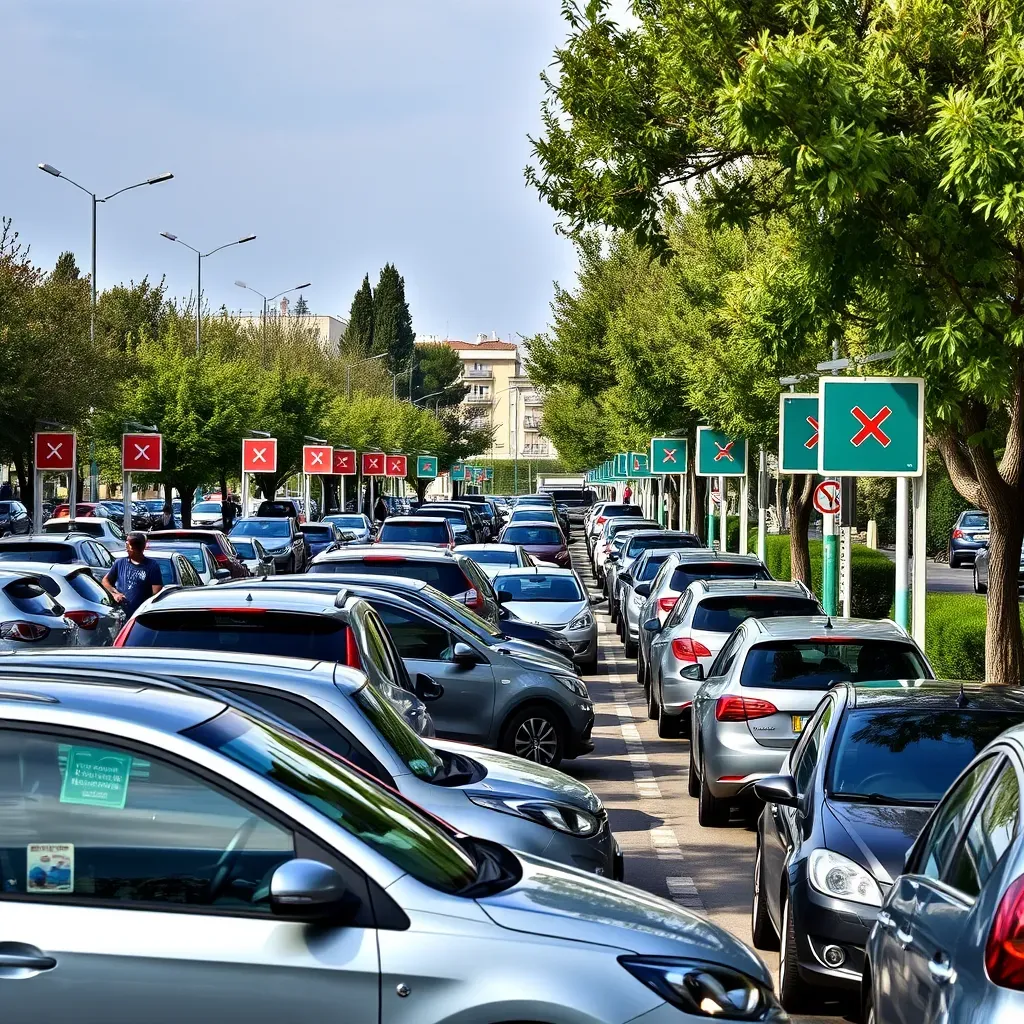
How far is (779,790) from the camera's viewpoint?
7512 mm

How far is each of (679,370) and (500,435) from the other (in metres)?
143

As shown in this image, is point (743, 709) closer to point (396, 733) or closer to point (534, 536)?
point (396, 733)

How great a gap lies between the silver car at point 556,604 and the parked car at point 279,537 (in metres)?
15.6

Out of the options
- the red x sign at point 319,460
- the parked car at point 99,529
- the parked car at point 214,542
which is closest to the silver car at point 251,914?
the parked car at point 214,542

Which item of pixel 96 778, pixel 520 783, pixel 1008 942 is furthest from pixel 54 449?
pixel 1008 942

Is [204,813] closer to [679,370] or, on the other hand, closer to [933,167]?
[933,167]

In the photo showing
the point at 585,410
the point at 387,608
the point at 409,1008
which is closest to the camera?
the point at 409,1008

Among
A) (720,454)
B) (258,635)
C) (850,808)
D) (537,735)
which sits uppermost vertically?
(720,454)

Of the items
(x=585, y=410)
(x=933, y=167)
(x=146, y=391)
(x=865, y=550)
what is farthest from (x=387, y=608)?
(x=585, y=410)

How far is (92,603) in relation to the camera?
19047mm

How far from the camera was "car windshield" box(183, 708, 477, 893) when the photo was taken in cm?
453

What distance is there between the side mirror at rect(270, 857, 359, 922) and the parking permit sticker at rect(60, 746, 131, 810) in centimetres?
51

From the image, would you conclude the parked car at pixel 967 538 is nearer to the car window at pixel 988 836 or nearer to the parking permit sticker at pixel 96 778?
the car window at pixel 988 836

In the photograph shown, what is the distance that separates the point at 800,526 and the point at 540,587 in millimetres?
7067
